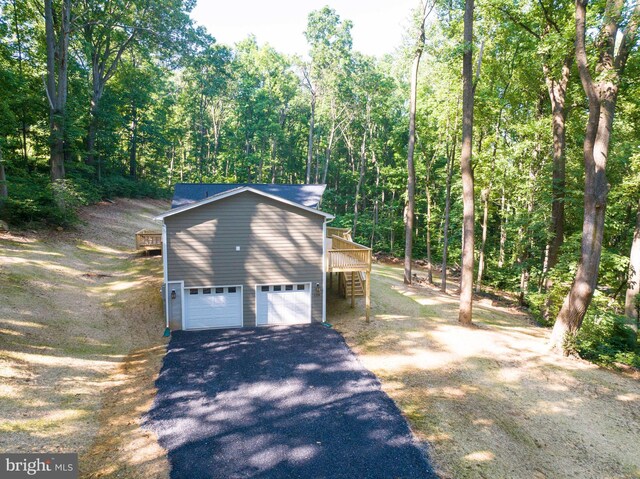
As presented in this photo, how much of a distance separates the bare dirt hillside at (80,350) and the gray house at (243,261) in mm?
1951

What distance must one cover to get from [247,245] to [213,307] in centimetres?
263

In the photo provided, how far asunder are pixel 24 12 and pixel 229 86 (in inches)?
771

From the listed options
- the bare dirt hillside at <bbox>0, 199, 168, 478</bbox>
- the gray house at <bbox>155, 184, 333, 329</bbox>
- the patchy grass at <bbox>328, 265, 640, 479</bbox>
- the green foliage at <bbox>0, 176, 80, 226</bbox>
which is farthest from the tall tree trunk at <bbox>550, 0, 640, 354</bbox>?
the green foliage at <bbox>0, 176, 80, 226</bbox>

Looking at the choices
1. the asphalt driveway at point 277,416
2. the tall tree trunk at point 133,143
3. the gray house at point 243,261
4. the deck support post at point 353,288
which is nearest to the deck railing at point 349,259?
the gray house at point 243,261

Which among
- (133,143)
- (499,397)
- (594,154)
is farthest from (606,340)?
(133,143)

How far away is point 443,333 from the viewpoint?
12875 mm

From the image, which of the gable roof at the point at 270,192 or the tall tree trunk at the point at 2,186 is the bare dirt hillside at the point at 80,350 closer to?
the tall tree trunk at the point at 2,186

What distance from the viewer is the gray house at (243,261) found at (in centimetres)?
1280

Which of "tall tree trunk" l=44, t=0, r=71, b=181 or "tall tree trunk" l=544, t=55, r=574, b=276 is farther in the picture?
"tall tree trunk" l=44, t=0, r=71, b=181

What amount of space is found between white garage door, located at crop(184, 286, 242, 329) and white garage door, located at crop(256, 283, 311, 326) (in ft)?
2.69

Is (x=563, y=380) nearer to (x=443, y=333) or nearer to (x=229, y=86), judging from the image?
(x=443, y=333)

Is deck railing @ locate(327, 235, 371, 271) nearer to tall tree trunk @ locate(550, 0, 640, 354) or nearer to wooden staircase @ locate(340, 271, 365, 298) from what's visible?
wooden staircase @ locate(340, 271, 365, 298)

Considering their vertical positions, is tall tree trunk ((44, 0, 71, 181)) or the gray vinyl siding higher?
tall tree trunk ((44, 0, 71, 181))

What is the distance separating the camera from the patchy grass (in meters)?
6.66
